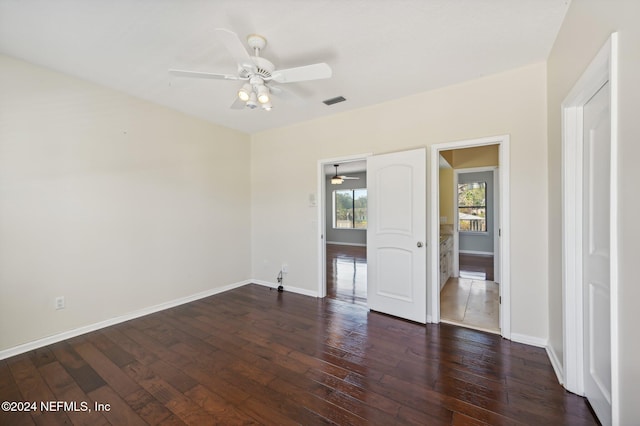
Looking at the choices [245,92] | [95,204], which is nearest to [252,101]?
[245,92]

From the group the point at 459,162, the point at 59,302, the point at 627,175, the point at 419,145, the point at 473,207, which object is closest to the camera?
the point at 627,175

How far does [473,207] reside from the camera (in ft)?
24.6

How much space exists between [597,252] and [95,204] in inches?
178

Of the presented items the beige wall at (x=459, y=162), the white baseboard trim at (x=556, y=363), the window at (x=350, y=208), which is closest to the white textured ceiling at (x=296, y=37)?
the beige wall at (x=459, y=162)

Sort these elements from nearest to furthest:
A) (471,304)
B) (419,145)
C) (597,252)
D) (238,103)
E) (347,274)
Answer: (597,252) → (238,103) → (419,145) → (471,304) → (347,274)

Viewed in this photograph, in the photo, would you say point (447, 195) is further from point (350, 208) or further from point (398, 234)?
point (350, 208)

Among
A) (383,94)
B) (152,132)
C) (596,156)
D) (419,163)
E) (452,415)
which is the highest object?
(383,94)

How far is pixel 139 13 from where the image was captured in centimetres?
185

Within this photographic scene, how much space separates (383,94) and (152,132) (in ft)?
10.0

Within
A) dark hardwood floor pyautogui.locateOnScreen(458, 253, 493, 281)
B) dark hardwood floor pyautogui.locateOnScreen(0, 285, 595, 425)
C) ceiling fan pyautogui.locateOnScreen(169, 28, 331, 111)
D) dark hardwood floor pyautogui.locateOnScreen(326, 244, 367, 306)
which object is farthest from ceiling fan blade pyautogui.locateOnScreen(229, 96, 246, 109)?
dark hardwood floor pyautogui.locateOnScreen(458, 253, 493, 281)

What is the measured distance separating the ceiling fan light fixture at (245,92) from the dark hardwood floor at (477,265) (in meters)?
5.12

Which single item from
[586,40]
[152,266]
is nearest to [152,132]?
[152,266]

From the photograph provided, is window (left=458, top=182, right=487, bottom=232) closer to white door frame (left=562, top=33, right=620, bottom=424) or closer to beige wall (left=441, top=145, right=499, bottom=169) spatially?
beige wall (left=441, top=145, right=499, bottom=169)

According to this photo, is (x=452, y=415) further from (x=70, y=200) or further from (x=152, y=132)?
(x=152, y=132)
